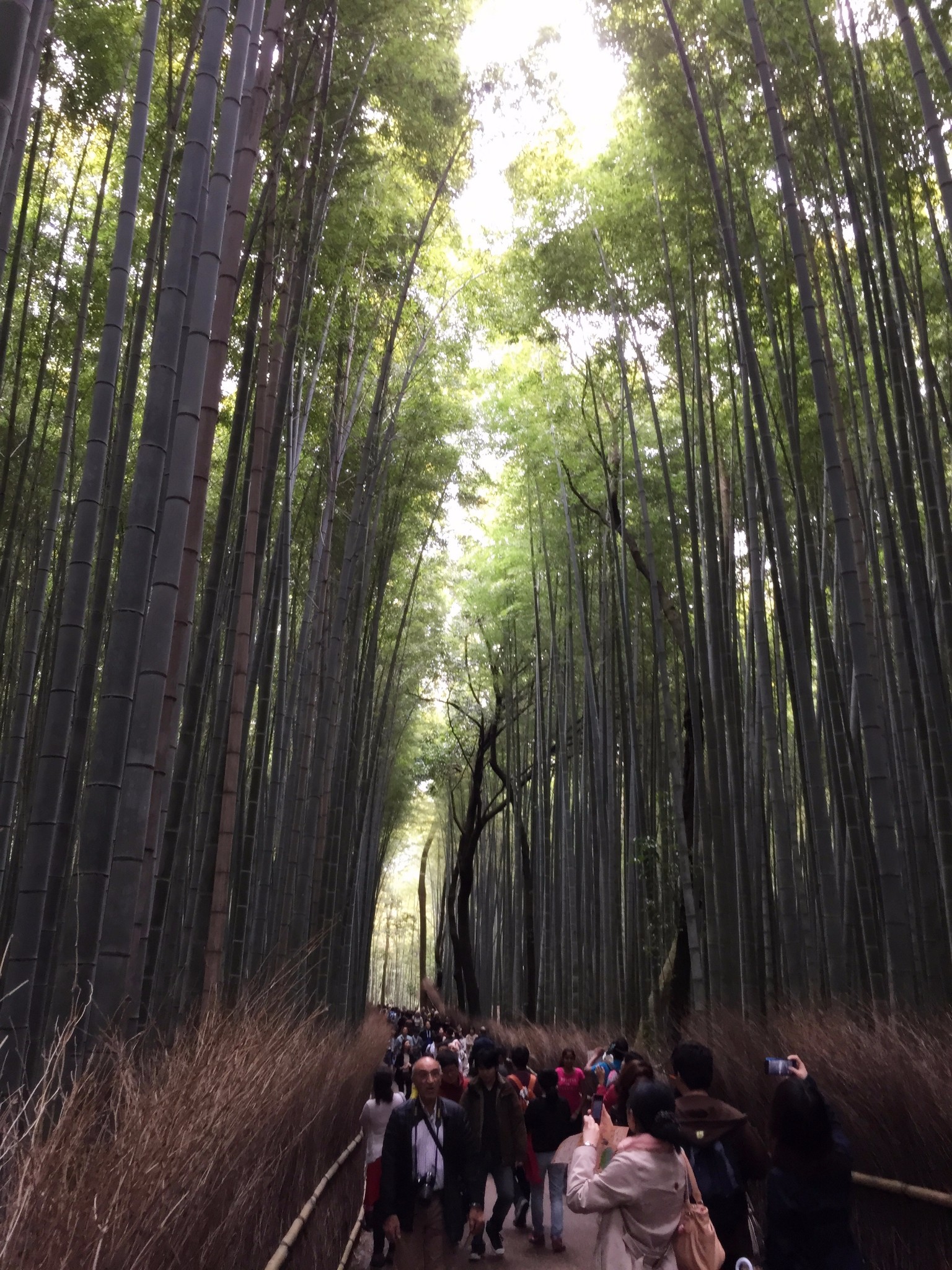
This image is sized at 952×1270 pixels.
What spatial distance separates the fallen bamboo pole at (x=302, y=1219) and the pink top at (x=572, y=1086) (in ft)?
3.24

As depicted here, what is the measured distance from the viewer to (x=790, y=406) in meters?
4.59

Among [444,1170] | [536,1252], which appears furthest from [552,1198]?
[444,1170]

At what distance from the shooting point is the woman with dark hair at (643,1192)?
1702 mm

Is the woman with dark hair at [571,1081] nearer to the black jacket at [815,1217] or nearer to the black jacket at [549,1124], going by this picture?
the black jacket at [549,1124]

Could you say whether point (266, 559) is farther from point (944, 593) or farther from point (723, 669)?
point (944, 593)

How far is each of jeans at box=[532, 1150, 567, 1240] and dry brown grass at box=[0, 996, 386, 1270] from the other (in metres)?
0.93

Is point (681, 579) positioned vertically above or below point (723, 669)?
above

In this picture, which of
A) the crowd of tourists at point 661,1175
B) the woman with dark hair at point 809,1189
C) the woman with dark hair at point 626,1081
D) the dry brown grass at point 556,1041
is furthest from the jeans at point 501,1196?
the woman with dark hair at point 809,1189

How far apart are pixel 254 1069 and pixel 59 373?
5.55 m

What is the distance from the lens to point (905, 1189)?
2.45 meters

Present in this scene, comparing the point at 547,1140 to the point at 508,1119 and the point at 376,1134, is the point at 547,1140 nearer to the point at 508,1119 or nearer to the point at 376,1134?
the point at 508,1119

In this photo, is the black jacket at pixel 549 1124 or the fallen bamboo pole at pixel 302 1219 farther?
the black jacket at pixel 549 1124

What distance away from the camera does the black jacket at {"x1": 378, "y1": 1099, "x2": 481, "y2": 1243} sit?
103 inches

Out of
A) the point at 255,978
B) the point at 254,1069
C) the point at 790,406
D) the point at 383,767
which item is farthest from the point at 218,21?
the point at 383,767
